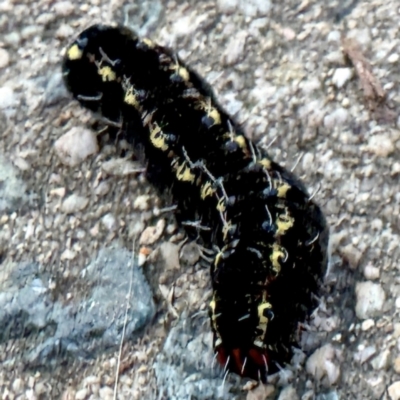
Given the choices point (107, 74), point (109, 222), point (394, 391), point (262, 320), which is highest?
point (107, 74)

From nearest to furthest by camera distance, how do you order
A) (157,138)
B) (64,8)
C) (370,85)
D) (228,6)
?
(157,138) < (370,85) < (228,6) < (64,8)

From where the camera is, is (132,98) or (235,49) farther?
(235,49)

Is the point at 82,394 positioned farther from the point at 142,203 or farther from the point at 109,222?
the point at 142,203

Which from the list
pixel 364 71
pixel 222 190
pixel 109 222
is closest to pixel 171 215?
pixel 109 222

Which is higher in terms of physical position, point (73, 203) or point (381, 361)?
Result: point (73, 203)

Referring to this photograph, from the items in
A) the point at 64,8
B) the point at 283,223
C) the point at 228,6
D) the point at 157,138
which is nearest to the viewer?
the point at 283,223

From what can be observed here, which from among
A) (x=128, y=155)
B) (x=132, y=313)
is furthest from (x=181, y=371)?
(x=128, y=155)

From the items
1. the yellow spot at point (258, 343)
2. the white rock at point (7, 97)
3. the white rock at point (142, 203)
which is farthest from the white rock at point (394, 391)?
the white rock at point (7, 97)
